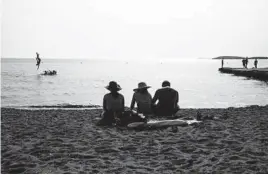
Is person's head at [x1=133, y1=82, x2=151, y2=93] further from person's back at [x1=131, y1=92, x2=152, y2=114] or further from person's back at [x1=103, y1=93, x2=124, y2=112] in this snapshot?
person's back at [x1=103, y1=93, x2=124, y2=112]

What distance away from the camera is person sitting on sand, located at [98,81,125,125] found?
363 inches

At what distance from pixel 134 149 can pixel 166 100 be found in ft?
12.8

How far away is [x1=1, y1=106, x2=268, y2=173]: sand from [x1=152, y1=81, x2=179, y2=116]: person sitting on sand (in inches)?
52.4

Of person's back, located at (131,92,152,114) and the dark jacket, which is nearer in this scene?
the dark jacket

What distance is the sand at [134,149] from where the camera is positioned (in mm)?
5531

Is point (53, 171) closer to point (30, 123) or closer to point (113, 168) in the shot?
point (113, 168)

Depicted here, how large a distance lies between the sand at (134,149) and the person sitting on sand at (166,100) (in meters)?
1.33

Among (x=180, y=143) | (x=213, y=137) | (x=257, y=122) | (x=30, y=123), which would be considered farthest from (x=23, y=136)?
(x=257, y=122)

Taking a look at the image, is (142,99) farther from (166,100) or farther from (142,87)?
(166,100)

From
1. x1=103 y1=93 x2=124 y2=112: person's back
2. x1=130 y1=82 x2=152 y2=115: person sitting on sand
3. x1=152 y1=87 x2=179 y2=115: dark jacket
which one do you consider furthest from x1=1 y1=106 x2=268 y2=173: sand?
x1=130 y1=82 x2=152 y2=115: person sitting on sand

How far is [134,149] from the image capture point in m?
6.71

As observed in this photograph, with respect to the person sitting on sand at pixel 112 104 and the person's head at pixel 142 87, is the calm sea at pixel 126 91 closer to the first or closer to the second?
the person's head at pixel 142 87

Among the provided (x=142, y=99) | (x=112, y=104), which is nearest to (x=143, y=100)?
(x=142, y=99)

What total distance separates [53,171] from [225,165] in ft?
9.96
